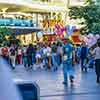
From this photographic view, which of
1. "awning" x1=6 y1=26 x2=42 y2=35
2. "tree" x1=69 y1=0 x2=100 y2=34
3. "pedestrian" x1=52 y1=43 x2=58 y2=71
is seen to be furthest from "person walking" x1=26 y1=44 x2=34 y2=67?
"awning" x1=6 y1=26 x2=42 y2=35

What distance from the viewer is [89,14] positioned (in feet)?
85.7

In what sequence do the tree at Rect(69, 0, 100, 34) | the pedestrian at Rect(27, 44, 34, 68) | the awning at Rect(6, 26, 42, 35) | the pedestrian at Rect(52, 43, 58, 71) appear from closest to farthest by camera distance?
the tree at Rect(69, 0, 100, 34) → the pedestrian at Rect(52, 43, 58, 71) → the pedestrian at Rect(27, 44, 34, 68) → the awning at Rect(6, 26, 42, 35)

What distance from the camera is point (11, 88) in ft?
9.76

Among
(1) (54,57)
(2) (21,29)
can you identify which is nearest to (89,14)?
(1) (54,57)

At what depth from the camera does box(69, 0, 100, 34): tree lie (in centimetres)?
2641

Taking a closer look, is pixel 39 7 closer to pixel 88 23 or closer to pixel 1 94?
pixel 88 23

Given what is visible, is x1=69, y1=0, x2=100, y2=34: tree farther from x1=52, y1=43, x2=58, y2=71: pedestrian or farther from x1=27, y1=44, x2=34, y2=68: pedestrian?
x1=27, y1=44, x2=34, y2=68: pedestrian

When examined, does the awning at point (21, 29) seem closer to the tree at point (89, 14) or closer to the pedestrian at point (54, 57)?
the pedestrian at point (54, 57)

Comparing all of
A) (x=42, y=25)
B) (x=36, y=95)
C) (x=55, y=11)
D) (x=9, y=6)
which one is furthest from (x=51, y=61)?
(x=55, y=11)

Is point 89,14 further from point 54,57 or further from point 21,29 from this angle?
point 21,29

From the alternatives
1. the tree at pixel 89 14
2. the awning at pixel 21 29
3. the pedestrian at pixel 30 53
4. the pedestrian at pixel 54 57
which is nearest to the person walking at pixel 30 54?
the pedestrian at pixel 30 53

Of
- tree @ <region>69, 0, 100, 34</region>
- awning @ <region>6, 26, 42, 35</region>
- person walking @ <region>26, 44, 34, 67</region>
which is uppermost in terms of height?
tree @ <region>69, 0, 100, 34</region>

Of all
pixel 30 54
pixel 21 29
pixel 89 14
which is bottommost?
pixel 21 29

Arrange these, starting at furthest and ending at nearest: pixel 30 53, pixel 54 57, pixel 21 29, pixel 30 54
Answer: pixel 21 29, pixel 30 53, pixel 30 54, pixel 54 57
